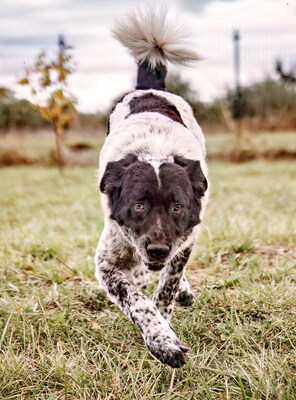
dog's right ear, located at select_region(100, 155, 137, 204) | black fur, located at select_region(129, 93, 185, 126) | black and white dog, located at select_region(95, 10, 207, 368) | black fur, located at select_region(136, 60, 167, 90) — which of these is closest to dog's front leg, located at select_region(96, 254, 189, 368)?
black and white dog, located at select_region(95, 10, 207, 368)

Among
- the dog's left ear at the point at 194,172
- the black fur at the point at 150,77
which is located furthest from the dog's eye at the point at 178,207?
the black fur at the point at 150,77

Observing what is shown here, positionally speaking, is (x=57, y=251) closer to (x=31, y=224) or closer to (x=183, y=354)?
(x=31, y=224)

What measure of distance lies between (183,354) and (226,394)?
0.30 meters

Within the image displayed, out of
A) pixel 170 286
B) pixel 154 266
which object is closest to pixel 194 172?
pixel 154 266

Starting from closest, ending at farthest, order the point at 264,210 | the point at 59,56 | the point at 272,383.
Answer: the point at 272,383, the point at 264,210, the point at 59,56

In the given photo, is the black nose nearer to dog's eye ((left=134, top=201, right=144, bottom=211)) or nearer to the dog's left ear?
dog's eye ((left=134, top=201, right=144, bottom=211))

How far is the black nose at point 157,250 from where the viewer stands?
280 centimetres

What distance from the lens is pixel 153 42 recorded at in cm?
460

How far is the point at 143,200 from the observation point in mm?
2967

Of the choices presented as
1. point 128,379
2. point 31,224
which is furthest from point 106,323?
point 31,224

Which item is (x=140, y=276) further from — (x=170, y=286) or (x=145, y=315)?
(x=145, y=315)

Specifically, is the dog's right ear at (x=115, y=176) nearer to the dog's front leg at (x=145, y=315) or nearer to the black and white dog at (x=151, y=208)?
the black and white dog at (x=151, y=208)

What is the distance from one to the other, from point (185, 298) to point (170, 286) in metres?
0.27

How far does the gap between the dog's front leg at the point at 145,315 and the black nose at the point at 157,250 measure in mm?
327
